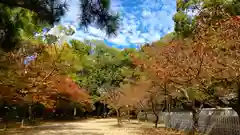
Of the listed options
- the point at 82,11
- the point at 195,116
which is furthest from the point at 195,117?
the point at 82,11

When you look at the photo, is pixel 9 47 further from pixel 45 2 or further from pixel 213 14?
→ pixel 213 14

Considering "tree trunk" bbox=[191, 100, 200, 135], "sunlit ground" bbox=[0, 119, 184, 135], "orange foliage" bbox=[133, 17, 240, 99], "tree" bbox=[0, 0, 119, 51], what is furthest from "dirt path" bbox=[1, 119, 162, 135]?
"tree" bbox=[0, 0, 119, 51]

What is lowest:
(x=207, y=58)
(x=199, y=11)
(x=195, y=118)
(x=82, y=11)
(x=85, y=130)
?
(x=85, y=130)

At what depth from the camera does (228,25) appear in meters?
9.18

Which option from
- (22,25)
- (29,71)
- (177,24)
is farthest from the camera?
(29,71)

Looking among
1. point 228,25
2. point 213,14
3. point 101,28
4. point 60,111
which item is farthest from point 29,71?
point 60,111

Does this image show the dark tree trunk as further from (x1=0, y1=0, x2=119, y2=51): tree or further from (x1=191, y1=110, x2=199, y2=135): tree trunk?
(x1=0, y1=0, x2=119, y2=51): tree

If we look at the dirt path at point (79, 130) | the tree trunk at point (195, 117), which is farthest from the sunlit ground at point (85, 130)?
the tree trunk at point (195, 117)

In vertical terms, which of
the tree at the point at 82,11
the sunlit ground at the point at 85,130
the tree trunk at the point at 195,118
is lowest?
the sunlit ground at the point at 85,130

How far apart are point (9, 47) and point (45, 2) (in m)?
1.52

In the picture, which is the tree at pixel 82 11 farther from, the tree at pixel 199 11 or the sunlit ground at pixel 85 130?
the sunlit ground at pixel 85 130

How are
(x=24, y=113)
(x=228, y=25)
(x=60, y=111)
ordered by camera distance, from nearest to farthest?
(x=228, y=25)
(x=24, y=113)
(x=60, y=111)

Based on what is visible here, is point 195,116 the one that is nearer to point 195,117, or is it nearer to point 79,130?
point 195,117

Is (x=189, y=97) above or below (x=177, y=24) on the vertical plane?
below
